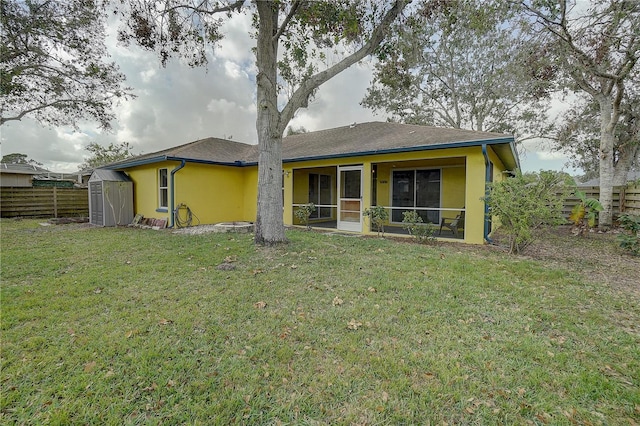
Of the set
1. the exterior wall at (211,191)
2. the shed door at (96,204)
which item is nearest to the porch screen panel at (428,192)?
the exterior wall at (211,191)

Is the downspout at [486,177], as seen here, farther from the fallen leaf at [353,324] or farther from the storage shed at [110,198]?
the storage shed at [110,198]

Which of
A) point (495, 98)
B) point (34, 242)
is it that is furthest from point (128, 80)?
point (495, 98)

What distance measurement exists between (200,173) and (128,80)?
7.55m

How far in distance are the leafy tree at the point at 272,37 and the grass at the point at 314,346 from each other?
261 cm

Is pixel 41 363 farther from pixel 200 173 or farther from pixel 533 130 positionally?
pixel 533 130

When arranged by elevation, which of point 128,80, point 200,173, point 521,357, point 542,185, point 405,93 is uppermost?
point 405,93

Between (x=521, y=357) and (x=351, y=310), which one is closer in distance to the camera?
(x=521, y=357)

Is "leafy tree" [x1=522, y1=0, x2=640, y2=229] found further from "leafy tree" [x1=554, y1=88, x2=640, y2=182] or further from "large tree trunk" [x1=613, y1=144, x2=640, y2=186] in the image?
"large tree trunk" [x1=613, y1=144, x2=640, y2=186]

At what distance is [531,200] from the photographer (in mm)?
6074

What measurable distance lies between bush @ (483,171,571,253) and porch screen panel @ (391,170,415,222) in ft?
17.3

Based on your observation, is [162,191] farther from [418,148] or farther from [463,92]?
[463,92]

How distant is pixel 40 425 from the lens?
1.87 meters

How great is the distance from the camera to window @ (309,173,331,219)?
13516 millimetres

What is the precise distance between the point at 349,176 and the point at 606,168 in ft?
32.8
